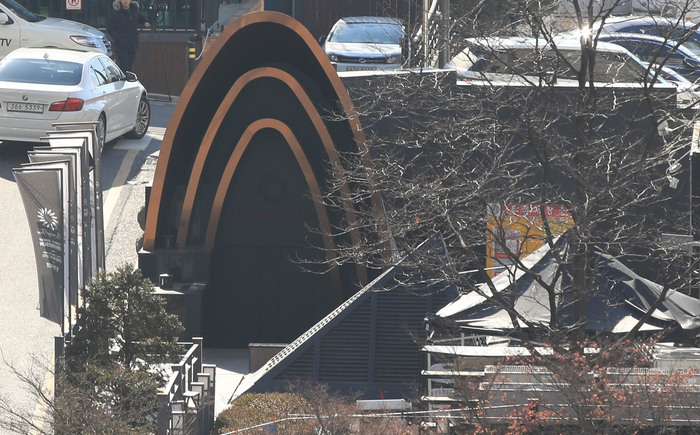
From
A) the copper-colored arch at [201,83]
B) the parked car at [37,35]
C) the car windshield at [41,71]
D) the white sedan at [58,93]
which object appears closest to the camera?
the copper-colored arch at [201,83]

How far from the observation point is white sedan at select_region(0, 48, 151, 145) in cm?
1853

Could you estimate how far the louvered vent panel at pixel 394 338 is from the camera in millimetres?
14070

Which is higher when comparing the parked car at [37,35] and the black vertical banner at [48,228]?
the parked car at [37,35]

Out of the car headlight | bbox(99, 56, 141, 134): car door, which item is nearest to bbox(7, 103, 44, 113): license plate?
bbox(99, 56, 141, 134): car door

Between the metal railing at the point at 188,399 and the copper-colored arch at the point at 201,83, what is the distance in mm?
3589

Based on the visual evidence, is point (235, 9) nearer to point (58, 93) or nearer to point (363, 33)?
point (363, 33)

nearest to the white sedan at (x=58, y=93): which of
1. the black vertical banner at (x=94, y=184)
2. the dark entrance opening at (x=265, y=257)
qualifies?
the dark entrance opening at (x=265, y=257)

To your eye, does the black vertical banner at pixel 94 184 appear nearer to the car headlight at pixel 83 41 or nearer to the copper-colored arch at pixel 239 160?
the copper-colored arch at pixel 239 160

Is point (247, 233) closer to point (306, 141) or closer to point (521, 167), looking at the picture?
point (306, 141)

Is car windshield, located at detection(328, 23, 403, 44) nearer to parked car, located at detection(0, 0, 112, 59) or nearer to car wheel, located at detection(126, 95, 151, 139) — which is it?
parked car, located at detection(0, 0, 112, 59)

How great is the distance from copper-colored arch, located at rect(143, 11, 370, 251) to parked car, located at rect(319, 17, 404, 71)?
9.36m

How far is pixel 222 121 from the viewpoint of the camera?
623 inches

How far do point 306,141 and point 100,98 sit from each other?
17.0 feet

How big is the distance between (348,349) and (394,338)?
2.00 feet
